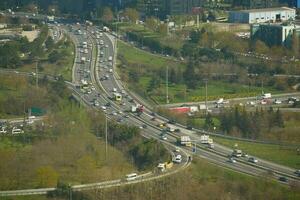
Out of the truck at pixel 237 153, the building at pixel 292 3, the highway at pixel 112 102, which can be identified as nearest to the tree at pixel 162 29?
the highway at pixel 112 102

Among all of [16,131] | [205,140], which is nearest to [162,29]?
[16,131]

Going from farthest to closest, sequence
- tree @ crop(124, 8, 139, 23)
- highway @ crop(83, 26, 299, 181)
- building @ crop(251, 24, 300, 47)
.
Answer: tree @ crop(124, 8, 139, 23) < building @ crop(251, 24, 300, 47) < highway @ crop(83, 26, 299, 181)

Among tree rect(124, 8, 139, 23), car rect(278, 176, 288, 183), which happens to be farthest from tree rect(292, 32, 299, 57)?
car rect(278, 176, 288, 183)

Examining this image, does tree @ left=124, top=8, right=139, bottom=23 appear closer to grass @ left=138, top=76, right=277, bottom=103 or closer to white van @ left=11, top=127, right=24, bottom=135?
grass @ left=138, top=76, right=277, bottom=103

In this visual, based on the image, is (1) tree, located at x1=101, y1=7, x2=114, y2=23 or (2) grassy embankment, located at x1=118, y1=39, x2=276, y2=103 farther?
(1) tree, located at x1=101, y1=7, x2=114, y2=23

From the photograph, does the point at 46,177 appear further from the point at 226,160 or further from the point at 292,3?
the point at 292,3

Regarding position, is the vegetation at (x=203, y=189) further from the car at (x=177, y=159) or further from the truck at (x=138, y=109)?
the truck at (x=138, y=109)
